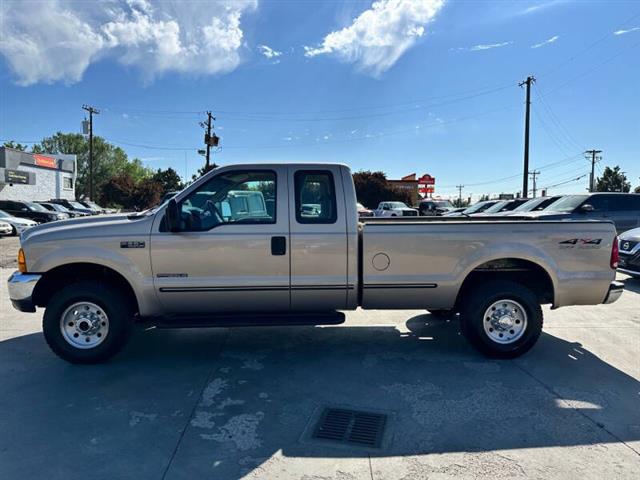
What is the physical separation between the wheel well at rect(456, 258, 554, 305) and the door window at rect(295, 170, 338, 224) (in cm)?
166

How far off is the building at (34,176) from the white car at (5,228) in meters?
17.4

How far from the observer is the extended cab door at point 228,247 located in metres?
4.39

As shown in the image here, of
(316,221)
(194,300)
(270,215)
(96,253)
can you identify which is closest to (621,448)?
(316,221)

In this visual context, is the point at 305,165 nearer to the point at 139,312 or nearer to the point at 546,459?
the point at 139,312

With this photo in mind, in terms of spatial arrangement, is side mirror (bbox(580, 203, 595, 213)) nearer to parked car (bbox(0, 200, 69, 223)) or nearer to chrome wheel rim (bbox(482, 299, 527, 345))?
chrome wheel rim (bbox(482, 299, 527, 345))

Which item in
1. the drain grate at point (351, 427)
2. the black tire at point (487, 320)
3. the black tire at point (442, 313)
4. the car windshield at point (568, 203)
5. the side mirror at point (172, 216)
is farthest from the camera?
the car windshield at point (568, 203)

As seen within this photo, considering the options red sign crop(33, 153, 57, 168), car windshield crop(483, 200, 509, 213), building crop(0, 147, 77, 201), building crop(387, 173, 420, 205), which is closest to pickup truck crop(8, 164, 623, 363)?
car windshield crop(483, 200, 509, 213)

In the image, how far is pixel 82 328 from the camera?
4484mm

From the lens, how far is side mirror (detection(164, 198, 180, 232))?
4289mm

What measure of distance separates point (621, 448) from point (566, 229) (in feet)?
7.29

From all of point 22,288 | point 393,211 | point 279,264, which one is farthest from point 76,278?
point 393,211

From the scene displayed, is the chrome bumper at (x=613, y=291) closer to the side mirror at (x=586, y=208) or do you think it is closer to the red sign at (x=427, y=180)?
the side mirror at (x=586, y=208)

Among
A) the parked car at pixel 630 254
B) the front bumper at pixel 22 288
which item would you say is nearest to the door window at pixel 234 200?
the front bumper at pixel 22 288

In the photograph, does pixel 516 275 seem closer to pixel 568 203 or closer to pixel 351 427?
pixel 351 427
